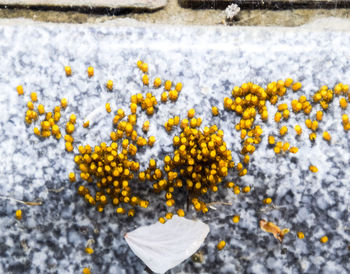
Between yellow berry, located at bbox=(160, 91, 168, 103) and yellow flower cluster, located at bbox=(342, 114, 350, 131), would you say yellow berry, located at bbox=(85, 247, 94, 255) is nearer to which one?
yellow berry, located at bbox=(160, 91, 168, 103)

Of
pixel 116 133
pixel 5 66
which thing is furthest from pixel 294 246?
pixel 5 66

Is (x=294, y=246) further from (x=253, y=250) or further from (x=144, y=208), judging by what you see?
(x=144, y=208)

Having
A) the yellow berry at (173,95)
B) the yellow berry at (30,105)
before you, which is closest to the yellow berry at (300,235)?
the yellow berry at (173,95)

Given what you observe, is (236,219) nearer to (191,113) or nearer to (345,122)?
(191,113)

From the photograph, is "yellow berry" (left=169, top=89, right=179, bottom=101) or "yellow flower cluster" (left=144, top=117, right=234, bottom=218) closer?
"yellow flower cluster" (left=144, top=117, right=234, bottom=218)

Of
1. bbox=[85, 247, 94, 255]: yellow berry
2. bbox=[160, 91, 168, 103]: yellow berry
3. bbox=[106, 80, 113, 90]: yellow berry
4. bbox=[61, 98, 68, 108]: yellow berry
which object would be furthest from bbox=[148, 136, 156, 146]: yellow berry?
bbox=[85, 247, 94, 255]: yellow berry

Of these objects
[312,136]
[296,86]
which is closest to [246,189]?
[312,136]
